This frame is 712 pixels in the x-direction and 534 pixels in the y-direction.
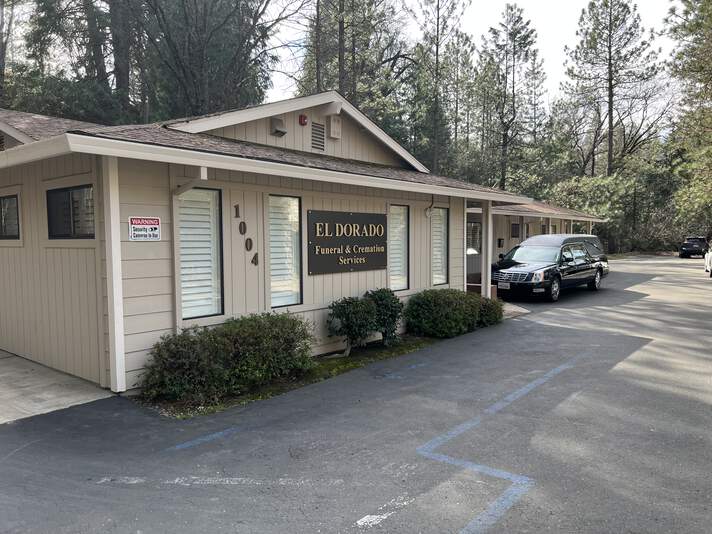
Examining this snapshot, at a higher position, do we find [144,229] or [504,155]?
[504,155]

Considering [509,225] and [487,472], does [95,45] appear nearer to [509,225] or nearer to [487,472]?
[509,225]

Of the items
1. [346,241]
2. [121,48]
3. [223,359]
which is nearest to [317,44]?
[121,48]

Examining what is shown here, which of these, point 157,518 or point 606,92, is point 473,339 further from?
point 606,92

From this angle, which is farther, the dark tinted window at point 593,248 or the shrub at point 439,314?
the dark tinted window at point 593,248

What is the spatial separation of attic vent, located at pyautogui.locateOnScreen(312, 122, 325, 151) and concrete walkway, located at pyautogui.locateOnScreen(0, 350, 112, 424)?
516cm

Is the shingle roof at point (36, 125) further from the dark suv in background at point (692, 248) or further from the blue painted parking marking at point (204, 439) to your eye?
the dark suv in background at point (692, 248)

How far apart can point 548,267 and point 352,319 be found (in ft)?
26.8

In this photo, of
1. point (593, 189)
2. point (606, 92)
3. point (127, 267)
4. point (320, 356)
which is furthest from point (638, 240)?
point (127, 267)

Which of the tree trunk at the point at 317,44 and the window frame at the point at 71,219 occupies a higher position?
the tree trunk at the point at 317,44

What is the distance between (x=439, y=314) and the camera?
9023 millimetres

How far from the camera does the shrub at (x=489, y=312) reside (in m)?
10.1

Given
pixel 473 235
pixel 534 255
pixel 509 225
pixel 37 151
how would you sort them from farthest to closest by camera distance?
pixel 509 225 < pixel 473 235 < pixel 534 255 < pixel 37 151

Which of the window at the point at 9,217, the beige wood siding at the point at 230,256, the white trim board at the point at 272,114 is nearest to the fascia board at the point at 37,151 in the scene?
the beige wood siding at the point at 230,256

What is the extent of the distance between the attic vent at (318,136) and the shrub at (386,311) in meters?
2.73
